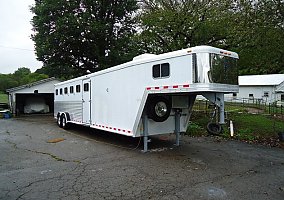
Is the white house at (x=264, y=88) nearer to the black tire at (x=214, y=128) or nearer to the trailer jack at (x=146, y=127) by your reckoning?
the trailer jack at (x=146, y=127)

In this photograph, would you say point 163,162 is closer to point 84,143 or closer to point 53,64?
point 84,143

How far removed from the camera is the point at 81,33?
66.8 feet

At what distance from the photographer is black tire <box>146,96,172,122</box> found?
26.2 ft

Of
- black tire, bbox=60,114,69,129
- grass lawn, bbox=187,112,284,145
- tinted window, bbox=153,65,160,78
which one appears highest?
tinted window, bbox=153,65,160,78

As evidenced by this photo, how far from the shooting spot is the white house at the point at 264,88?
37300 mm

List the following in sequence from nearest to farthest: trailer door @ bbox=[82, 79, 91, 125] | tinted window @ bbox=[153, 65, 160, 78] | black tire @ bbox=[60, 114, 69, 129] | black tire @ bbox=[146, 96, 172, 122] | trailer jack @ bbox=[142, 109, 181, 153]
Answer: tinted window @ bbox=[153, 65, 160, 78], black tire @ bbox=[146, 96, 172, 122], trailer jack @ bbox=[142, 109, 181, 153], trailer door @ bbox=[82, 79, 91, 125], black tire @ bbox=[60, 114, 69, 129]

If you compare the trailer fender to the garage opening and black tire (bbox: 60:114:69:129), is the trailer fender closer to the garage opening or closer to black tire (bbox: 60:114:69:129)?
black tire (bbox: 60:114:69:129)

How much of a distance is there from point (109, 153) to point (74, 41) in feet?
47.7

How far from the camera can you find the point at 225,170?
6.39 meters

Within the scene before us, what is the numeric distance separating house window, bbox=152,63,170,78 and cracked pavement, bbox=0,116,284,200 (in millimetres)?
2430

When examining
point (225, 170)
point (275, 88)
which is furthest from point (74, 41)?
point (275, 88)

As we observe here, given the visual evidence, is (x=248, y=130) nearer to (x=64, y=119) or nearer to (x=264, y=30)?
(x=264, y=30)

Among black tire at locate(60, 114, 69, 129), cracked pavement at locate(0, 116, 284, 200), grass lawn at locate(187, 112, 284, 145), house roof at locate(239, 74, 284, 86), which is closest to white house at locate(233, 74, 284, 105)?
house roof at locate(239, 74, 284, 86)

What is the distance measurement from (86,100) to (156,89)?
5096 mm
